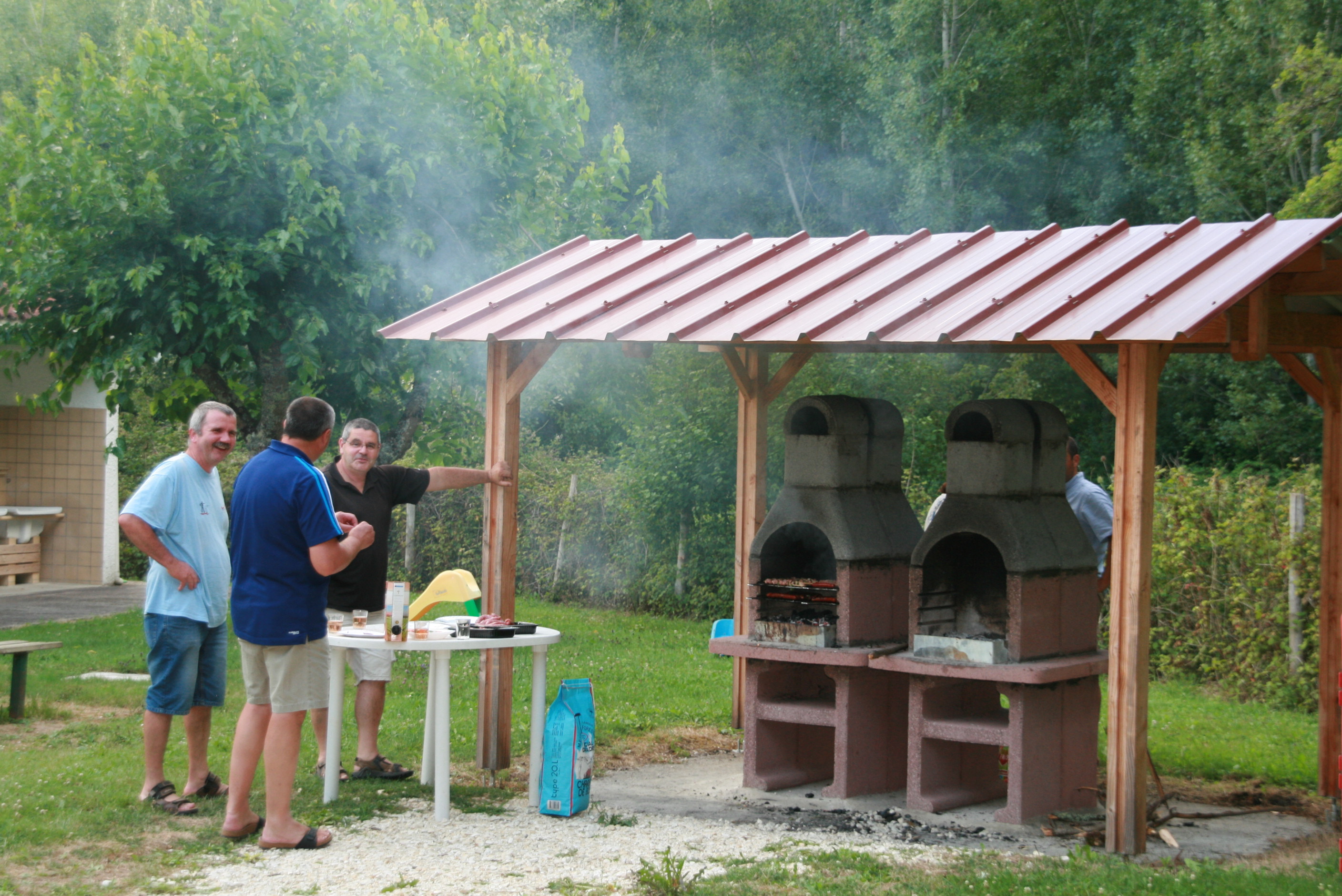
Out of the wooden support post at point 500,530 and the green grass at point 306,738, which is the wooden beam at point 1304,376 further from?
the wooden support post at point 500,530

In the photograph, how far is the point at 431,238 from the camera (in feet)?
36.8

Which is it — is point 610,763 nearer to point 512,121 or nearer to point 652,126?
point 512,121

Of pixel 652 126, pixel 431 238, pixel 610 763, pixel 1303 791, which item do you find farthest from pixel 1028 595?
pixel 652 126

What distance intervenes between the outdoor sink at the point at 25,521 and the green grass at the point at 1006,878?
501 inches

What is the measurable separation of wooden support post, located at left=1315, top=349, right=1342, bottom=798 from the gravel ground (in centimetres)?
269

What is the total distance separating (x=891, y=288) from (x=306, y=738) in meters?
4.42

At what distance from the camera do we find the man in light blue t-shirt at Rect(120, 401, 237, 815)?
625 cm

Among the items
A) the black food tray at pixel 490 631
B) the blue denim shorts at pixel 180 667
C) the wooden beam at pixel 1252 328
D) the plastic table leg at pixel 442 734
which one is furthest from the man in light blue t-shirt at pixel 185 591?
the wooden beam at pixel 1252 328

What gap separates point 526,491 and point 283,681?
10.9m

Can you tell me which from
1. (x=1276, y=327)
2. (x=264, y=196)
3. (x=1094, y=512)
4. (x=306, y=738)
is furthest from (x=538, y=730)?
(x=264, y=196)

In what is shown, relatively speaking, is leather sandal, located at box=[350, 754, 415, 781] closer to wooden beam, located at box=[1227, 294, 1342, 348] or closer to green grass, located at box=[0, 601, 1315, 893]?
green grass, located at box=[0, 601, 1315, 893]

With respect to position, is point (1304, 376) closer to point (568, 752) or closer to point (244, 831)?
point (568, 752)

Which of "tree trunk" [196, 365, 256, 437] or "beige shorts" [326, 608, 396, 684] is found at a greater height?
"tree trunk" [196, 365, 256, 437]

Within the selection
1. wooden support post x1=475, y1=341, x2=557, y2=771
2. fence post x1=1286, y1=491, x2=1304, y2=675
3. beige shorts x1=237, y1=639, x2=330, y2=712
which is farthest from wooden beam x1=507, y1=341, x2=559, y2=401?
fence post x1=1286, y1=491, x2=1304, y2=675
